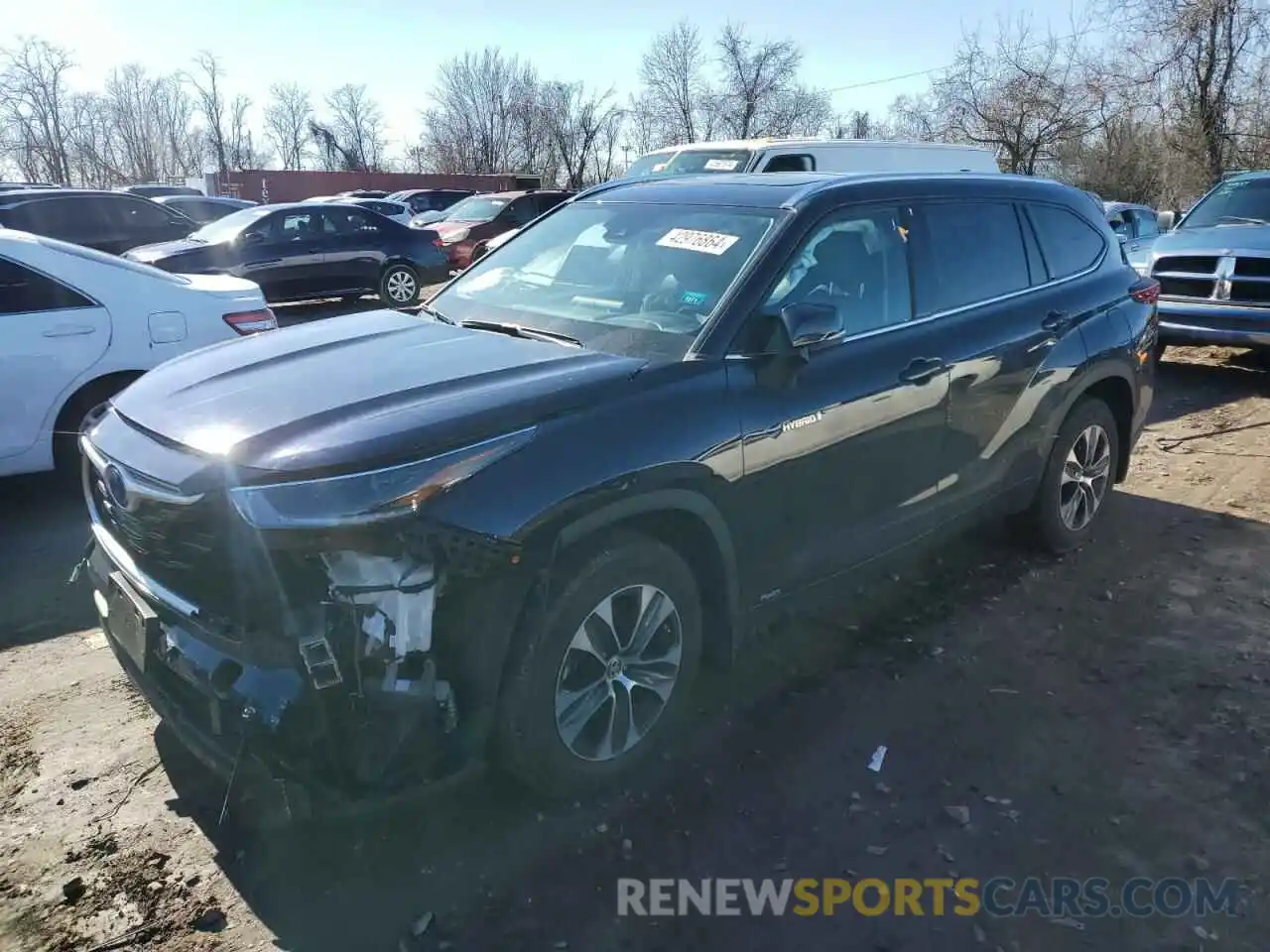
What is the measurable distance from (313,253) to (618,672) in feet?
39.5

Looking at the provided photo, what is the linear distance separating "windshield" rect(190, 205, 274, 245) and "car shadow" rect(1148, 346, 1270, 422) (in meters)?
11.1

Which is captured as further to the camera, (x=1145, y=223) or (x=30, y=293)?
(x=1145, y=223)

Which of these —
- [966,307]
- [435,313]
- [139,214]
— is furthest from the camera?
[139,214]

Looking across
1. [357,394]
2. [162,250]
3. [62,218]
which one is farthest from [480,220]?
[357,394]

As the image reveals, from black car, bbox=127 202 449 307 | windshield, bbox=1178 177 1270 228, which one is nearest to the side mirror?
windshield, bbox=1178 177 1270 228

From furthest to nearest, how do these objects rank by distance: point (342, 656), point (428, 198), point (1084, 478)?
point (428, 198), point (1084, 478), point (342, 656)

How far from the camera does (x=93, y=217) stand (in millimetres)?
13375

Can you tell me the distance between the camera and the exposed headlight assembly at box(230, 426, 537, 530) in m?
2.36

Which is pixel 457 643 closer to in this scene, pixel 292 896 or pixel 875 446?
pixel 292 896

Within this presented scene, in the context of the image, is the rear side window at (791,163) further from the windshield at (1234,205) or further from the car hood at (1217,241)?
the windshield at (1234,205)

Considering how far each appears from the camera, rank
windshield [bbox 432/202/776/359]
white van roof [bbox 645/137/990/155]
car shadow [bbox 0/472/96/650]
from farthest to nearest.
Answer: white van roof [bbox 645/137/990/155] < car shadow [bbox 0/472/96/650] < windshield [bbox 432/202/776/359]

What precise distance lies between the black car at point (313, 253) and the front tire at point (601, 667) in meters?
10.8

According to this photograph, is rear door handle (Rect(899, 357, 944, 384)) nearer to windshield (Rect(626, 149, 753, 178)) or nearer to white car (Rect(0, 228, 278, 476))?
white car (Rect(0, 228, 278, 476))

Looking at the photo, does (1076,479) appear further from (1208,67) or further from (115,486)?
(1208,67)
